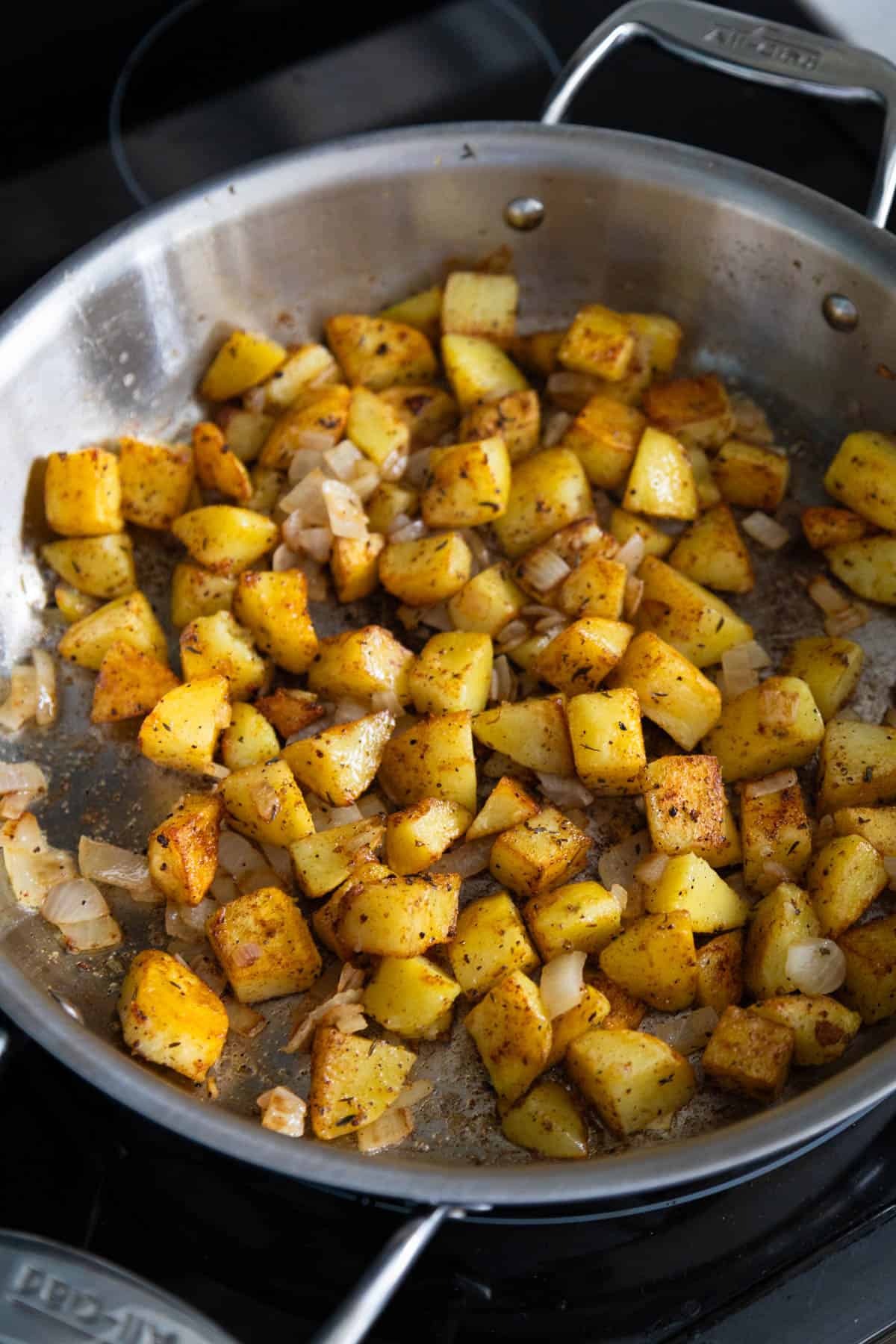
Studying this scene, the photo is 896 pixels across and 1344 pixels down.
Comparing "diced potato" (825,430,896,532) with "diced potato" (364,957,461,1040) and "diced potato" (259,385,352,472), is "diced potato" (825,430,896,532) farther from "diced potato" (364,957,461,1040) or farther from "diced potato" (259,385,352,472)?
"diced potato" (364,957,461,1040)

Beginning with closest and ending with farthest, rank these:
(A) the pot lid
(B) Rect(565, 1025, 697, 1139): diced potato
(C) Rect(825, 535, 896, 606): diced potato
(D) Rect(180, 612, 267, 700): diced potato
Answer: (A) the pot lid, (B) Rect(565, 1025, 697, 1139): diced potato, (D) Rect(180, 612, 267, 700): diced potato, (C) Rect(825, 535, 896, 606): diced potato

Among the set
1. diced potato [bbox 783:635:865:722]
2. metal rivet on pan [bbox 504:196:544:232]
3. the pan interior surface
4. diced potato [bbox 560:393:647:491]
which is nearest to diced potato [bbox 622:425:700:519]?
diced potato [bbox 560:393:647:491]

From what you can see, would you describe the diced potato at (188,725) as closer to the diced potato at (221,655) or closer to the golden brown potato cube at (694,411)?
the diced potato at (221,655)

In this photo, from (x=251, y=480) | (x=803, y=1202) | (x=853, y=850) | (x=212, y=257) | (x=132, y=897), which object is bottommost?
(x=803, y=1202)

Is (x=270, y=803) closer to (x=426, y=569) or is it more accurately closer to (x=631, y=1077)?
(x=426, y=569)

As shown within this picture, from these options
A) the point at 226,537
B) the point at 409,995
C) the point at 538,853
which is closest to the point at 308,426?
the point at 226,537

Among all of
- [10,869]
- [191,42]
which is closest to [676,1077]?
[10,869]

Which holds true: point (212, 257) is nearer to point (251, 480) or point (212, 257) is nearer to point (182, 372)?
point (182, 372)

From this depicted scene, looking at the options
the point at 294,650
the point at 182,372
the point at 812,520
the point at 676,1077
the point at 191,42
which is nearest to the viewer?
the point at 676,1077
